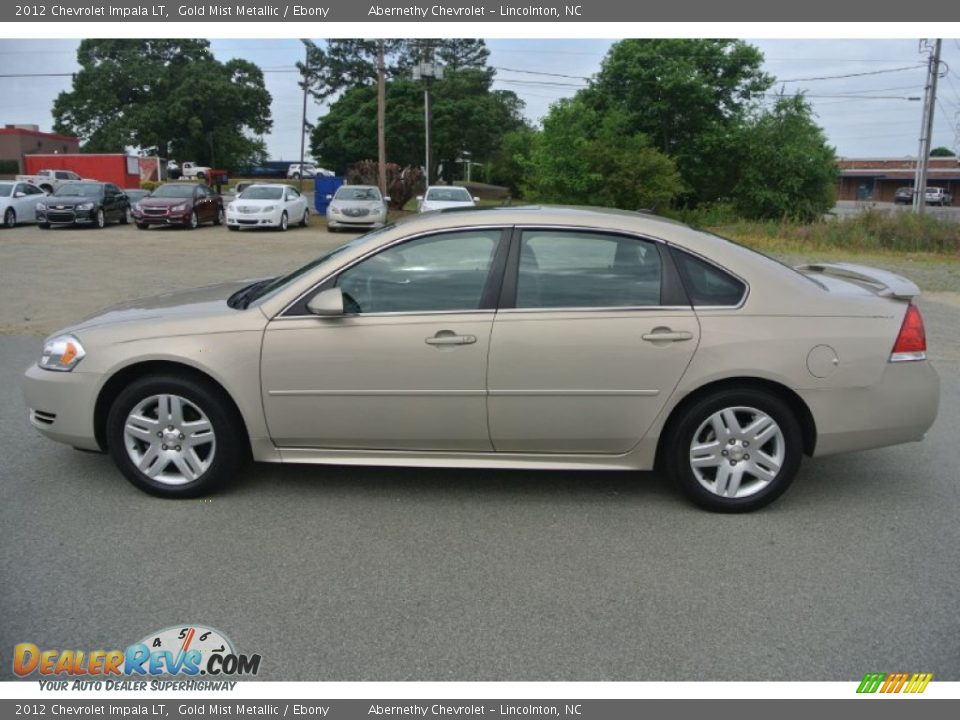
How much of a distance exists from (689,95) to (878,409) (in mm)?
36634

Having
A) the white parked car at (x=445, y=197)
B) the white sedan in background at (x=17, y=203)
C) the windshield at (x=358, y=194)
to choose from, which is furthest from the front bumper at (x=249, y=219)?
the white sedan in background at (x=17, y=203)

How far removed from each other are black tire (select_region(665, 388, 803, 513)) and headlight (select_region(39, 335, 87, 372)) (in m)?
3.28

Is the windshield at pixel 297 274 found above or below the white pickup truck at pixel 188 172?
below

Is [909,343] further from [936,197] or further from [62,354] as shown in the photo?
[936,197]

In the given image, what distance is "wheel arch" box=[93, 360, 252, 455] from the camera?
451 centimetres

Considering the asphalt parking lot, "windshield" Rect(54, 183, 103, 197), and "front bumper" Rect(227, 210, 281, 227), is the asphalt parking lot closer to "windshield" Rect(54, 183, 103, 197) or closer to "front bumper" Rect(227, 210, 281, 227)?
"front bumper" Rect(227, 210, 281, 227)

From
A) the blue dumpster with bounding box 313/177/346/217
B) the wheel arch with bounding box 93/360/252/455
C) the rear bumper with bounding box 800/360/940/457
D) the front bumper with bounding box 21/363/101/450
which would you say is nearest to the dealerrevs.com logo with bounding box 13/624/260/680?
the wheel arch with bounding box 93/360/252/455

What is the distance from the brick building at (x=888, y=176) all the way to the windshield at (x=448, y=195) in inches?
2683

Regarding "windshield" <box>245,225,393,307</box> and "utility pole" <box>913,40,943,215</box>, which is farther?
"utility pole" <box>913,40,943,215</box>

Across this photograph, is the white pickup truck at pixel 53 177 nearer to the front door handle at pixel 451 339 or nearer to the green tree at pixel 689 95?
the green tree at pixel 689 95

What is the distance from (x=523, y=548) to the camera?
405 centimetres

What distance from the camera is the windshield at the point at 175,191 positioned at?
27.5m

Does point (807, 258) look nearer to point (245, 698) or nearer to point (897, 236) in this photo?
point (897, 236)
